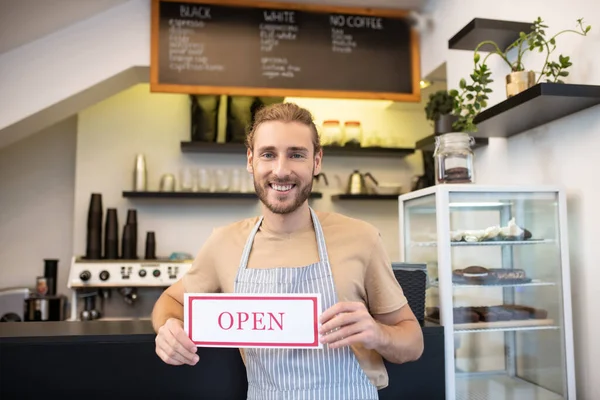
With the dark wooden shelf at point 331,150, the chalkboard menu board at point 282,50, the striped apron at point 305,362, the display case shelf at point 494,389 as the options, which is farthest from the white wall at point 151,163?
the striped apron at point 305,362

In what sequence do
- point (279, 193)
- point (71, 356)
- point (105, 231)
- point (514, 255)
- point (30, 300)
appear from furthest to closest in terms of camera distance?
point (105, 231) < point (30, 300) < point (514, 255) < point (71, 356) < point (279, 193)

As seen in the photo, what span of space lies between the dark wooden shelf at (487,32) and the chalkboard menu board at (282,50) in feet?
2.84

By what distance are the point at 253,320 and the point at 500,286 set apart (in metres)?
1.32

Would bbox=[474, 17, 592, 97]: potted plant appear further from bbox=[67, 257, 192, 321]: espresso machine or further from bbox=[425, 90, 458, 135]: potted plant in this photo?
bbox=[67, 257, 192, 321]: espresso machine

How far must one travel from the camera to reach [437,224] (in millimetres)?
2010

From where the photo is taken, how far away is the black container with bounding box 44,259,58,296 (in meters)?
3.54

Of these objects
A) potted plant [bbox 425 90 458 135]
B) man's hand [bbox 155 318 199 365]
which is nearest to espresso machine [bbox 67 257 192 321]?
potted plant [bbox 425 90 458 135]

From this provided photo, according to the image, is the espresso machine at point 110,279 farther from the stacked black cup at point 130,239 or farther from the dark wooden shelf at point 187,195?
the dark wooden shelf at point 187,195

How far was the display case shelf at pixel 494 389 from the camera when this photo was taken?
6.84 feet

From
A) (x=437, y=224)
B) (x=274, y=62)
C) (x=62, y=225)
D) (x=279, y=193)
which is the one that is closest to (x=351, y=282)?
(x=279, y=193)

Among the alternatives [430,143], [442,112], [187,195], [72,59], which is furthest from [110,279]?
[442,112]

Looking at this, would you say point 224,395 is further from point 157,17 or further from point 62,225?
point 62,225

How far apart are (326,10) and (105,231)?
2055 mm

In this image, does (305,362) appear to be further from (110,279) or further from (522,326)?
(110,279)
